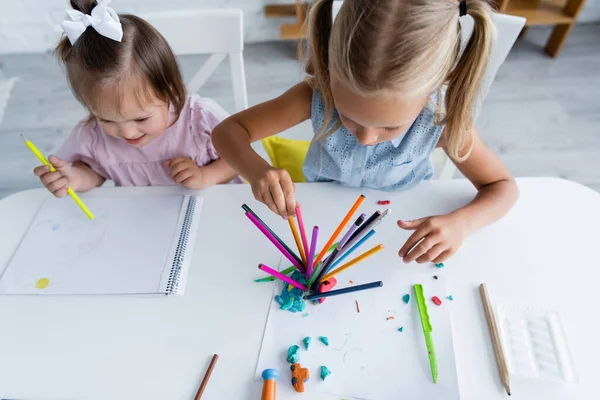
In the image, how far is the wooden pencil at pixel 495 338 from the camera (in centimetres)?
53

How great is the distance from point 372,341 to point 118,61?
1.93 feet

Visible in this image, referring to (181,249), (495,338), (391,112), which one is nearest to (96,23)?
(181,249)

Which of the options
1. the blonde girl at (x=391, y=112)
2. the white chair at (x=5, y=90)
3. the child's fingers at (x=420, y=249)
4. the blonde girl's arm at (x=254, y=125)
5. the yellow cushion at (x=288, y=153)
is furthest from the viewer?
the white chair at (x=5, y=90)

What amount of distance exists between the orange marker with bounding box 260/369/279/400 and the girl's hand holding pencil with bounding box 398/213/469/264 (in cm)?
24

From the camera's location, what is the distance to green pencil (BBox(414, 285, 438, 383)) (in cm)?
54

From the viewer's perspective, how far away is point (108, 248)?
2.27 ft

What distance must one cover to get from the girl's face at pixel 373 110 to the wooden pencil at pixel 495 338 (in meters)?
0.26

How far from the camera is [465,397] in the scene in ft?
1.71

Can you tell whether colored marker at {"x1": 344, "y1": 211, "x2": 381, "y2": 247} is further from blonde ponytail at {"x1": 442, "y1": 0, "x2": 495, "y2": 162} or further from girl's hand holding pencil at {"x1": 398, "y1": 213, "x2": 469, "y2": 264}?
blonde ponytail at {"x1": 442, "y1": 0, "x2": 495, "y2": 162}

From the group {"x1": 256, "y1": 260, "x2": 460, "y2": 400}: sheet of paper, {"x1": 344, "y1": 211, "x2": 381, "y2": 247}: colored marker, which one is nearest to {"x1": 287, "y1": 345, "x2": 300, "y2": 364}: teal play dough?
{"x1": 256, "y1": 260, "x2": 460, "y2": 400}: sheet of paper

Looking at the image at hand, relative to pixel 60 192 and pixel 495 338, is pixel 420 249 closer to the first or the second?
pixel 495 338

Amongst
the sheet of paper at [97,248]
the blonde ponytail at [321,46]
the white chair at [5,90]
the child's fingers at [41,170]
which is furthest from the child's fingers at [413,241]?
the white chair at [5,90]

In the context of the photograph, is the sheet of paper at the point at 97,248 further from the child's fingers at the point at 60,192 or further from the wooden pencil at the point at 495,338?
the wooden pencil at the point at 495,338

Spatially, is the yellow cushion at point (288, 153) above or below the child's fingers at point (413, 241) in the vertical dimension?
below
